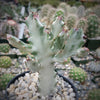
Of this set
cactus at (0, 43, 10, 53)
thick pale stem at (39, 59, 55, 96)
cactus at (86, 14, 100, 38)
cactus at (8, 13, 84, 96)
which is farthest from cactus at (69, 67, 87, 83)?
cactus at (86, 14, 100, 38)

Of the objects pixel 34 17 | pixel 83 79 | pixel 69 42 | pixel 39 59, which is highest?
pixel 34 17

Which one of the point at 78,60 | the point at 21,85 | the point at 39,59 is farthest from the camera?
the point at 78,60

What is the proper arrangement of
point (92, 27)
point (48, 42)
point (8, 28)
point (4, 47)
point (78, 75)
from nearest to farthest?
point (48, 42), point (78, 75), point (4, 47), point (8, 28), point (92, 27)

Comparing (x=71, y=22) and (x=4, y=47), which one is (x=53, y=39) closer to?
(x=4, y=47)

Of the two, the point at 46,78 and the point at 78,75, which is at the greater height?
the point at 46,78

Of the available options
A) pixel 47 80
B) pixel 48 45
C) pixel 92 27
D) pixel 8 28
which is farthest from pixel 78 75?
pixel 8 28

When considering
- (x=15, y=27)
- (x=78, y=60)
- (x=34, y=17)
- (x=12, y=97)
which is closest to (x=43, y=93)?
(x=12, y=97)

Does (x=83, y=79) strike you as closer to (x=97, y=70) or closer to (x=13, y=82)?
(x=97, y=70)

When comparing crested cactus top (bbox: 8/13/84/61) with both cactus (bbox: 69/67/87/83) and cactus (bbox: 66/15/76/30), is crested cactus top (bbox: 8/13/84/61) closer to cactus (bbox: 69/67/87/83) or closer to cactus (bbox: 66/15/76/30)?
cactus (bbox: 69/67/87/83)
